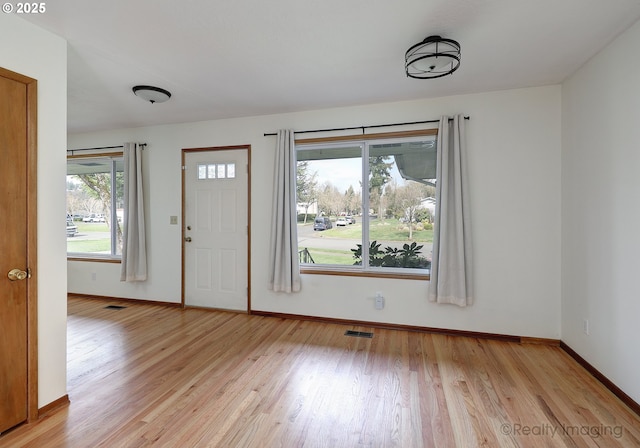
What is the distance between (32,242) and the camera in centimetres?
191

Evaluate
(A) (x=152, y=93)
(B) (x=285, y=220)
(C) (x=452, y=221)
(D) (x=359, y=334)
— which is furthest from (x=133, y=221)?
(C) (x=452, y=221)

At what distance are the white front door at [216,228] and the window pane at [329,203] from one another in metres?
0.76

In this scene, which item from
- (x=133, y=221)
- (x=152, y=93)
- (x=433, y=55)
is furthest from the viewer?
(x=133, y=221)

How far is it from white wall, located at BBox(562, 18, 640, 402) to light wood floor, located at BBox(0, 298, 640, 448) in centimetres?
35

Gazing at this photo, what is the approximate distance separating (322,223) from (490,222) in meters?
1.86

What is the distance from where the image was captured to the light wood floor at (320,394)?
70.3 inches

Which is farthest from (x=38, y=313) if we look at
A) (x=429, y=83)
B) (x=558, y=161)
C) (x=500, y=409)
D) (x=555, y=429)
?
(x=558, y=161)

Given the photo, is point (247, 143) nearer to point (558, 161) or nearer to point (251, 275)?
point (251, 275)

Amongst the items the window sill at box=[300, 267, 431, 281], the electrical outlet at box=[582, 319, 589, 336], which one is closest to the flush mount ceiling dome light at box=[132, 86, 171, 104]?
the window sill at box=[300, 267, 431, 281]

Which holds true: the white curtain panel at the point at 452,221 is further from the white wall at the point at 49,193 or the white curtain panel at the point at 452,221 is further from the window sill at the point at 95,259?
the window sill at the point at 95,259

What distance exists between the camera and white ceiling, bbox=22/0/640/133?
187 centimetres

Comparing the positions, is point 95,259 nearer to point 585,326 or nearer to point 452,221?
point 452,221

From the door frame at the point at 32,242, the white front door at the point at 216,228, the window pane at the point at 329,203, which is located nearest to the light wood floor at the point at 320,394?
the door frame at the point at 32,242

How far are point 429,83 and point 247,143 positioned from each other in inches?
89.5
